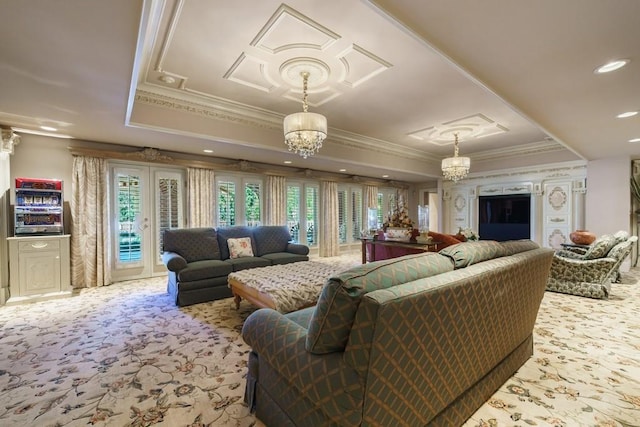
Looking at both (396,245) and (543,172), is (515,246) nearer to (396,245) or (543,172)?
(396,245)

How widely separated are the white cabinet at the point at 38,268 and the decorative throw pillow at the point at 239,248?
7.61 ft

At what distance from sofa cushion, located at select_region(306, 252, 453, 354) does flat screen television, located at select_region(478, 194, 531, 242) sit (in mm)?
7314

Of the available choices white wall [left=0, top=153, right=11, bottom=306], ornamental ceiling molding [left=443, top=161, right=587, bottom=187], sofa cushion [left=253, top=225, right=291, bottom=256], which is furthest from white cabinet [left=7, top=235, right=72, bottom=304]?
ornamental ceiling molding [left=443, top=161, right=587, bottom=187]

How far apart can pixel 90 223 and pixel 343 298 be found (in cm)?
529

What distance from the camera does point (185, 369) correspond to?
223 centimetres

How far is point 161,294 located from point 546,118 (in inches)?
232

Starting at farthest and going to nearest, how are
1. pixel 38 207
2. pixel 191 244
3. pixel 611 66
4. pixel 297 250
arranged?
1. pixel 297 250
2. pixel 191 244
3. pixel 38 207
4. pixel 611 66

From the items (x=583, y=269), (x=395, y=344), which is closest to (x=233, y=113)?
(x=395, y=344)

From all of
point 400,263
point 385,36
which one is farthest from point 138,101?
point 400,263

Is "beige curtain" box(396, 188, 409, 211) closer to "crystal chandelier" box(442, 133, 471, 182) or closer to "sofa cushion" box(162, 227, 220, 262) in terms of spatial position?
"crystal chandelier" box(442, 133, 471, 182)

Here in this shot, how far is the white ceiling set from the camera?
1703mm

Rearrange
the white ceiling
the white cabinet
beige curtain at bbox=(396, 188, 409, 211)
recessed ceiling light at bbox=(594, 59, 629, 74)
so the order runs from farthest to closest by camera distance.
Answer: beige curtain at bbox=(396, 188, 409, 211), the white cabinet, recessed ceiling light at bbox=(594, 59, 629, 74), the white ceiling

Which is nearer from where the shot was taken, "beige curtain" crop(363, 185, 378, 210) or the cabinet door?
the cabinet door

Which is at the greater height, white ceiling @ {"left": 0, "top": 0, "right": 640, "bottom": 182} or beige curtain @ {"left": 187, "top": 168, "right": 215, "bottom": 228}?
white ceiling @ {"left": 0, "top": 0, "right": 640, "bottom": 182}
